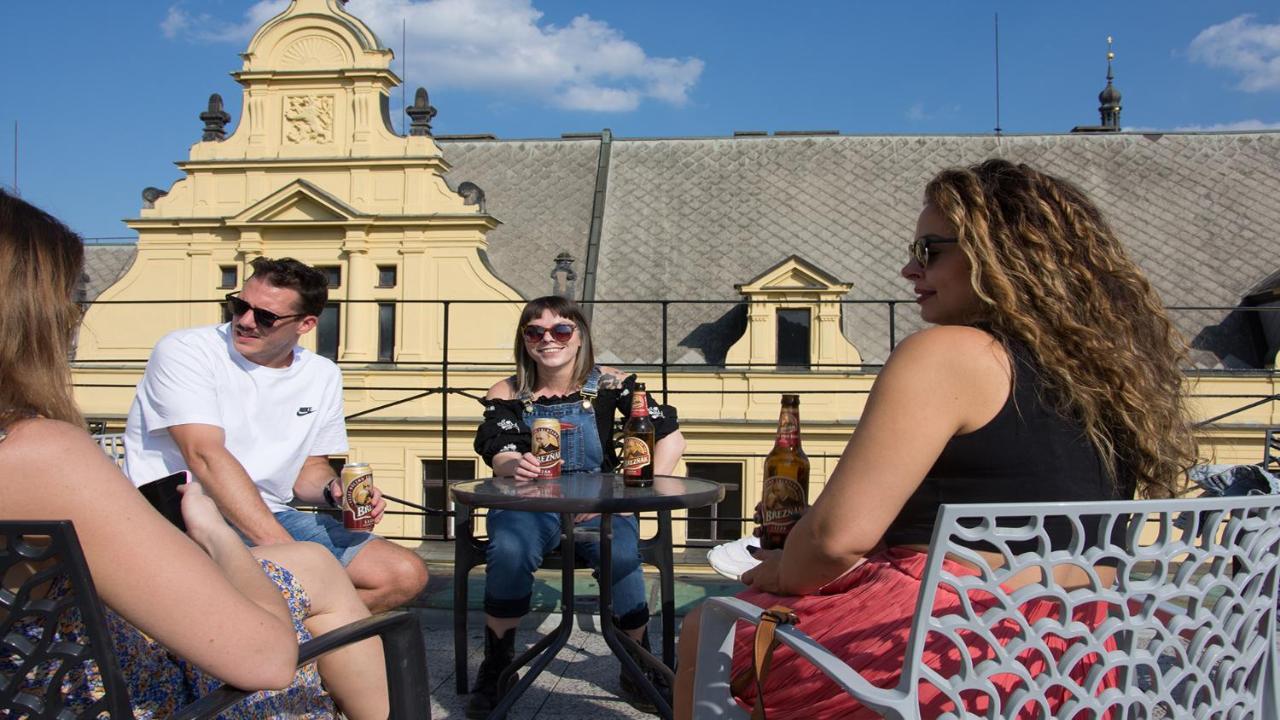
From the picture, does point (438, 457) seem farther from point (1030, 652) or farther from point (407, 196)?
point (1030, 652)

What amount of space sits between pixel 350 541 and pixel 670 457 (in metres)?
1.10

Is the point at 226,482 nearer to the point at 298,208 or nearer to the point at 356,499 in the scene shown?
the point at 356,499

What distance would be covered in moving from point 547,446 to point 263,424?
84 centimetres

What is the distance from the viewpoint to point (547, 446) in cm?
315

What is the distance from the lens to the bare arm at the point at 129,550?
125 cm

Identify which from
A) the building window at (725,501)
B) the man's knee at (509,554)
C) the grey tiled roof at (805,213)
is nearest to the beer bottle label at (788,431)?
the man's knee at (509,554)

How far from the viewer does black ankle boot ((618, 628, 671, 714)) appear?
314 cm

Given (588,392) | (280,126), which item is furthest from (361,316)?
(588,392)

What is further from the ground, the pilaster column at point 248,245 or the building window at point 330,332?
the pilaster column at point 248,245

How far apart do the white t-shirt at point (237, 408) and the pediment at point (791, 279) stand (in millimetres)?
18029

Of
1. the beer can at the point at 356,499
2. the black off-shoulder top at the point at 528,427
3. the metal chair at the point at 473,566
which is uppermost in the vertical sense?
the black off-shoulder top at the point at 528,427

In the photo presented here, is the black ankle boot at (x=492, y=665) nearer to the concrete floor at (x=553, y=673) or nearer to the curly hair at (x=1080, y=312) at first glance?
the concrete floor at (x=553, y=673)

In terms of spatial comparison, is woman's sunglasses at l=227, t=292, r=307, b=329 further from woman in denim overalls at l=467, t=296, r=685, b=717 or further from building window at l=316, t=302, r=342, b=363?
building window at l=316, t=302, r=342, b=363

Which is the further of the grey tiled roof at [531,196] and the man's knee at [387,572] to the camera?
the grey tiled roof at [531,196]
